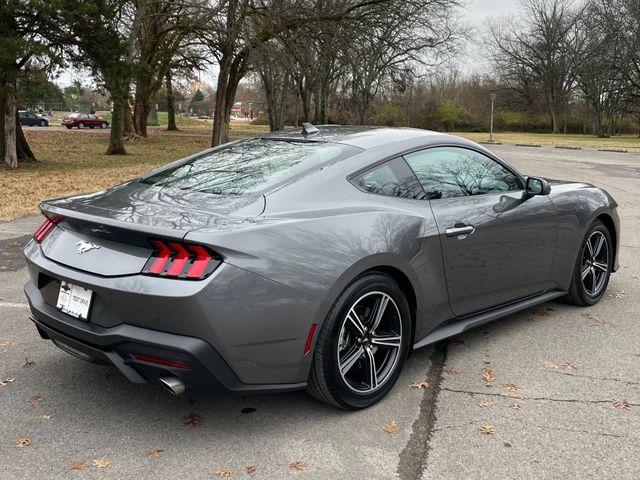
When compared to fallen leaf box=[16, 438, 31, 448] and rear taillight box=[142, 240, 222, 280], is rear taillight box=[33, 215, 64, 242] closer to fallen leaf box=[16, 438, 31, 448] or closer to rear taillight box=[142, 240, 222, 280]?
rear taillight box=[142, 240, 222, 280]

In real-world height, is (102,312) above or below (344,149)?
below

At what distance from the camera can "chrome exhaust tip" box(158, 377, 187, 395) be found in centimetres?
270

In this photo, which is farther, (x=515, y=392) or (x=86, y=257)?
(x=515, y=392)

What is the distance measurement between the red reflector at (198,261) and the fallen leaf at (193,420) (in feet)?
2.96

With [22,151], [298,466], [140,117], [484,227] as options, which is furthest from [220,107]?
[298,466]

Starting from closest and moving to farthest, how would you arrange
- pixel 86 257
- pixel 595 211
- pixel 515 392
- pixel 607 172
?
pixel 86 257 → pixel 515 392 → pixel 595 211 → pixel 607 172

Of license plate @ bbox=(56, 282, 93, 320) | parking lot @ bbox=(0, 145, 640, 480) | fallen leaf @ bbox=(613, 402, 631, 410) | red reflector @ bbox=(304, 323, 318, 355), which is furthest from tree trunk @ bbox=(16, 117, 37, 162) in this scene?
fallen leaf @ bbox=(613, 402, 631, 410)

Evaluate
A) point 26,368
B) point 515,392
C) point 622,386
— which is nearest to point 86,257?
point 26,368

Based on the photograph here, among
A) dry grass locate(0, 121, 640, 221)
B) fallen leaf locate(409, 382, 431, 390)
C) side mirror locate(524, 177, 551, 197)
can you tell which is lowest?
fallen leaf locate(409, 382, 431, 390)

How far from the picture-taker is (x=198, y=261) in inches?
105

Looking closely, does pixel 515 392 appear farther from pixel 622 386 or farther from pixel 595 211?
pixel 595 211

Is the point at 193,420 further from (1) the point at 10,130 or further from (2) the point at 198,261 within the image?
(1) the point at 10,130

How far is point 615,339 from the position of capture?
441 cm

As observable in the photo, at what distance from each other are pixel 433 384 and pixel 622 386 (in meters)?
1.13
